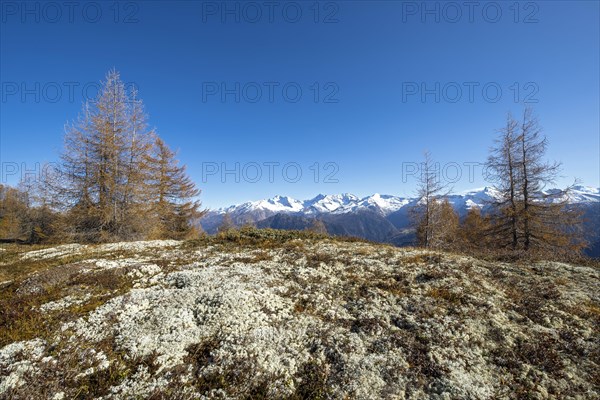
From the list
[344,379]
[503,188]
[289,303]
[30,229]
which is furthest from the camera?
[30,229]

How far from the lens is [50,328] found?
17.7ft

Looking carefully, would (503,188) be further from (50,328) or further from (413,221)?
(50,328)

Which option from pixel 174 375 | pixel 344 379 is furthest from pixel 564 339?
pixel 174 375

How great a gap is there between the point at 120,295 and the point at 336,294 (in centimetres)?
616

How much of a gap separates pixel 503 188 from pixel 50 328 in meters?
30.0

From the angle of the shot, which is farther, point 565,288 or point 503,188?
point 503,188

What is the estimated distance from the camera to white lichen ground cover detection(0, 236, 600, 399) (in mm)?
4184

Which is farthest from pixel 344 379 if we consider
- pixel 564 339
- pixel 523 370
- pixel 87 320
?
pixel 87 320

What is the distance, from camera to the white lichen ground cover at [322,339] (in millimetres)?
4184

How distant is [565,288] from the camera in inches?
296

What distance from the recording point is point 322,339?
5.37 m

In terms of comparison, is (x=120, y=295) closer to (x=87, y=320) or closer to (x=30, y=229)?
(x=87, y=320)

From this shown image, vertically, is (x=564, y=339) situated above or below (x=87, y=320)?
below

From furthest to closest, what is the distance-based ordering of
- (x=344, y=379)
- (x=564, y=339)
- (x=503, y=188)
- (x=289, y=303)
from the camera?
1. (x=503, y=188)
2. (x=289, y=303)
3. (x=564, y=339)
4. (x=344, y=379)
